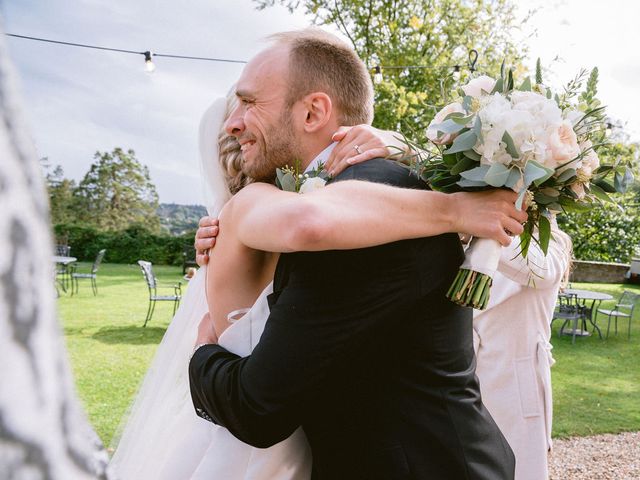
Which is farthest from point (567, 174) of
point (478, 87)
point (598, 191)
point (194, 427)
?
point (194, 427)

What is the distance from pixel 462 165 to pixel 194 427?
1444mm

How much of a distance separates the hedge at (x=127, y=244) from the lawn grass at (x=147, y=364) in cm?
1719

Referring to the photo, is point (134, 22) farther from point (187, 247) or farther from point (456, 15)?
point (187, 247)

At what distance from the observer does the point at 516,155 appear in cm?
162

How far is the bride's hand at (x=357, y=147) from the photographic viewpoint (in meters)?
1.80

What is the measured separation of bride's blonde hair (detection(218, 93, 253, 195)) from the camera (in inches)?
104

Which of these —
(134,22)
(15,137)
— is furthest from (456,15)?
(15,137)

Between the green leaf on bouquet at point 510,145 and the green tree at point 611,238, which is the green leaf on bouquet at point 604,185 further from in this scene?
the green tree at point 611,238

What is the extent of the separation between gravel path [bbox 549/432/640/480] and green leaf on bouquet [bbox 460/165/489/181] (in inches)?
212

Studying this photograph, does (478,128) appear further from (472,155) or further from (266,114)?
(266,114)

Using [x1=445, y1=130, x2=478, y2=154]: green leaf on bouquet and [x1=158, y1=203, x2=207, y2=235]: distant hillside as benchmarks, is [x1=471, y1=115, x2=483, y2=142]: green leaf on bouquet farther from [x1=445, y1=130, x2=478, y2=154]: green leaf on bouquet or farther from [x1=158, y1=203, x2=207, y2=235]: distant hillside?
[x1=158, y1=203, x2=207, y2=235]: distant hillside

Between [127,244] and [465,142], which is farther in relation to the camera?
[127,244]

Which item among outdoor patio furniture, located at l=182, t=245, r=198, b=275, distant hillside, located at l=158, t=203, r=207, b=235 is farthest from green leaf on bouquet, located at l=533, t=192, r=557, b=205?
distant hillside, located at l=158, t=203, r=207, b=235

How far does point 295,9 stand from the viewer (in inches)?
609
